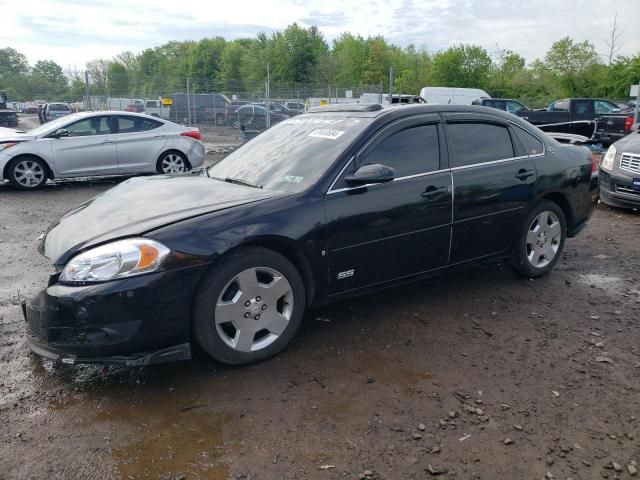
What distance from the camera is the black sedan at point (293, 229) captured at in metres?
3.02

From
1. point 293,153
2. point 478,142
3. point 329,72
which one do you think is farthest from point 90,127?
point 329,72

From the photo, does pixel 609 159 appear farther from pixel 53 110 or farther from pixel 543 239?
pixel 53 110

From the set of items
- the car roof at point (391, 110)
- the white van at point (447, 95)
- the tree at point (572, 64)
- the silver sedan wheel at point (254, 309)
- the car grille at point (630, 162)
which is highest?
the tree at point (572, 64)

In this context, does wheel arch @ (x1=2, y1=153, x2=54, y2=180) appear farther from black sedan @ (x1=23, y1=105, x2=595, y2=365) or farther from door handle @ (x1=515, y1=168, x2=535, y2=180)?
door handle @ (x1=515, y1=168, x2=535, y2=180)

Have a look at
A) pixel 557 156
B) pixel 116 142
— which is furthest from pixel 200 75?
pixel 557 156

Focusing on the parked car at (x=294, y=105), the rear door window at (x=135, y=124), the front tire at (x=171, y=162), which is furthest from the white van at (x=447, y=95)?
the rear door window at (x=135, y=124)

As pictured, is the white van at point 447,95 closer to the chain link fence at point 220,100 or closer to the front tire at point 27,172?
the chain link fence at point 220,100

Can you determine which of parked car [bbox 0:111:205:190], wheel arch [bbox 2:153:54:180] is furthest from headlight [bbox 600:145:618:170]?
wheel arch [bbox 2:153:54:180]

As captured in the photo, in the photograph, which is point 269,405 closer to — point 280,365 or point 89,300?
point 280,365

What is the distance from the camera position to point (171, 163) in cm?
1120

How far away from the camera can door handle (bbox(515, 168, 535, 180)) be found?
4719 mm

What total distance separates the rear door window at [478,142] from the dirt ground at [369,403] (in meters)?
1.23

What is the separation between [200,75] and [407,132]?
90.7 metres

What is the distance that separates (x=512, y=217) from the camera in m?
4.70
